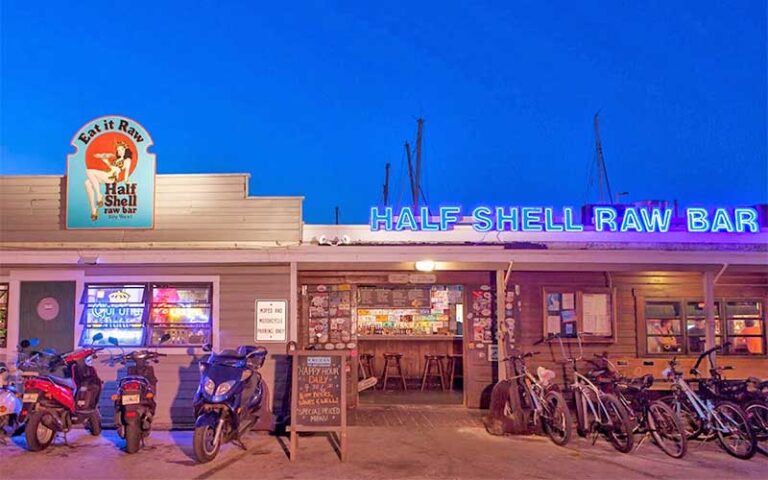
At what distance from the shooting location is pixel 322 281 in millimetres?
11164

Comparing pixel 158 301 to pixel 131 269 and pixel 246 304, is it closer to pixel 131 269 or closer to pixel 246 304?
pixel 131 269

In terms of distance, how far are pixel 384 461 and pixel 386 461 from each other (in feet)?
0.08

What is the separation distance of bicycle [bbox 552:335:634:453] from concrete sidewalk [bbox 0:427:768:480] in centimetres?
18

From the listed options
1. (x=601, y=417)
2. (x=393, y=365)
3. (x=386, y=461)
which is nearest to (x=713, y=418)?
(x=601, y=417)

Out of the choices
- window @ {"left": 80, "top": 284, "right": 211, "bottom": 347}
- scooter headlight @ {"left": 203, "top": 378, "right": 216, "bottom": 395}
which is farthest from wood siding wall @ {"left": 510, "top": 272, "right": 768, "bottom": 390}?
scooter headlight @ {"left": 203, "top": 378, "right": 216, "bottom": 395}

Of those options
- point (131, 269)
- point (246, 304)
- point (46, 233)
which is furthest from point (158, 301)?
point (46, 233)

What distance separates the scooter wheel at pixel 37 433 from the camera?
786 centimetres

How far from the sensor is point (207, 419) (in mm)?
7508

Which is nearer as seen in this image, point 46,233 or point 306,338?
point 46,233

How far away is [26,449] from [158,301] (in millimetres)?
2807

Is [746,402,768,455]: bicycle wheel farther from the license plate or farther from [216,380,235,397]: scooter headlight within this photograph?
the license plate

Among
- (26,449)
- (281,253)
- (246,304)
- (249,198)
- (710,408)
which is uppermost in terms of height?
(249,198)

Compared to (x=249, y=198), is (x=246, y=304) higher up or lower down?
lower down

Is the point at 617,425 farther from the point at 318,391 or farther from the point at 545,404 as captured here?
the point at 318,391
